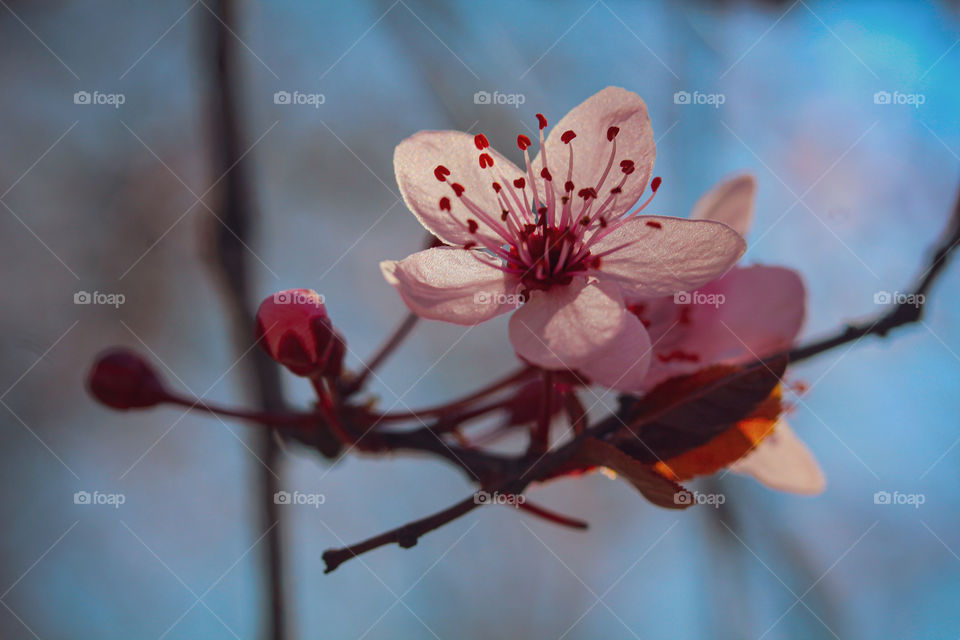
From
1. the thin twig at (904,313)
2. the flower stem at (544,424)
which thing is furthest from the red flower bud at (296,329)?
the thin twig at (904,313)

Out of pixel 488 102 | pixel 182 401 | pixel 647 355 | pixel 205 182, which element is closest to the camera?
pixel 647 355

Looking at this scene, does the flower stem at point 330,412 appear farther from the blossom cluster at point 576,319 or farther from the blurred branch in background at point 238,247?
the blurred branch in background at point 238,247

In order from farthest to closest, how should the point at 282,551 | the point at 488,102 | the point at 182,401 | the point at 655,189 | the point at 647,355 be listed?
the point at 488,102
the point at 282,551
the point at 182,401
the point at 655,189
the point at 647,355

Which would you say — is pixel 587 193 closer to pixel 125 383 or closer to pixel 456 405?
pixel 456 405

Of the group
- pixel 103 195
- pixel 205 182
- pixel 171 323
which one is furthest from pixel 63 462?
pixel 205 182

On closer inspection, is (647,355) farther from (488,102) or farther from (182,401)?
(488,102)

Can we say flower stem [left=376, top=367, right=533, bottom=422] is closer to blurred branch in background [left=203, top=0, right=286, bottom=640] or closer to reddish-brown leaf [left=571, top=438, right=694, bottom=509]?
reddish-brown leaf [left=571, top=438, right=694, bottom=509]
